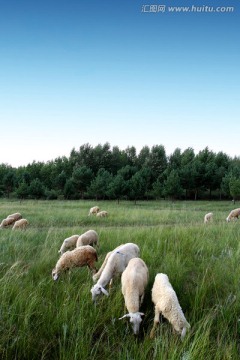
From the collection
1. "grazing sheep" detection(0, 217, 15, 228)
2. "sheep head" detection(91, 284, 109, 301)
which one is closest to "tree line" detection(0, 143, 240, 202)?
"grazing sheep" detection(0, 217, 15, 228)

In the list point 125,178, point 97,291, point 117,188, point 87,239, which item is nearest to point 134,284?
point 97,291

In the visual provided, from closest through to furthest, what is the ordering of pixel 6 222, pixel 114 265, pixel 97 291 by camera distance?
pixel 97 291 → pixel 114 265 → pixel 6 222

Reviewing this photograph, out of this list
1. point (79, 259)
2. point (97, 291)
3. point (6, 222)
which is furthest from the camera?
point (6, 222)

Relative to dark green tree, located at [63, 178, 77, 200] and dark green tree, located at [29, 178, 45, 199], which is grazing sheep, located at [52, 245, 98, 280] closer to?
dark green tree, located at [29, 178, 45, 199]

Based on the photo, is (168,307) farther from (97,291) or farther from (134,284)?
(97,291)

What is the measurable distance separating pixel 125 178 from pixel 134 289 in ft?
181

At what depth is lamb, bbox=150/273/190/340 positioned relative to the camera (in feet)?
9.62

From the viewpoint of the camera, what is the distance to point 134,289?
3.44 metres

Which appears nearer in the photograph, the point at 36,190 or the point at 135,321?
the point at 135,321

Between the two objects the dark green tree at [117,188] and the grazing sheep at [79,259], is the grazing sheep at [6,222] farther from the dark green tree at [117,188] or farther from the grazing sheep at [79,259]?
the dark green tree at [117,188]

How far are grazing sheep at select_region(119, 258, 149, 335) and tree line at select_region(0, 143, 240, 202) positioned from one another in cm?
4167

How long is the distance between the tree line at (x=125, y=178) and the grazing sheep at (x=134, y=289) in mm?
41665

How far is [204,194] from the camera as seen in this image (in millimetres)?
60375

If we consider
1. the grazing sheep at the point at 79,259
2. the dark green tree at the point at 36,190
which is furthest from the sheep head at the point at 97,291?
the dark green tree at the point at 36,190
